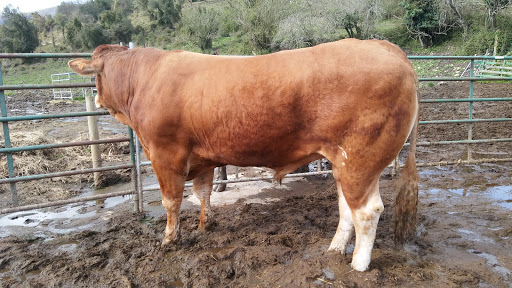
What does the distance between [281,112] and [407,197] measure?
1421mm

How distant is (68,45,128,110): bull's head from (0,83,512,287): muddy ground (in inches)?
57.2

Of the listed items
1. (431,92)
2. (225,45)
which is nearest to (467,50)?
(431,92)

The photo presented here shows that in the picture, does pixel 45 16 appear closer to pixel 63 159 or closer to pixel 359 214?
pixel 63 159

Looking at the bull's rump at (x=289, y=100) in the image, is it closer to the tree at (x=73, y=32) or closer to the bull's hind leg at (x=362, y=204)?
the bull's hind leg at (x=362, y=204)

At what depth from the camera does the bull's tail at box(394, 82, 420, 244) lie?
10.8 feet

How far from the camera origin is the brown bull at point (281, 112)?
280cm

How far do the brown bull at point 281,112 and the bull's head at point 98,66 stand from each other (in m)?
0.02

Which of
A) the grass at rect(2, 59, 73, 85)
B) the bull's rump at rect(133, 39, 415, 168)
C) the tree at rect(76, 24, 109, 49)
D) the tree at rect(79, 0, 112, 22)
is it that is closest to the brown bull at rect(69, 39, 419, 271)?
the bull's rump at rect(133, 39, 415, 168)

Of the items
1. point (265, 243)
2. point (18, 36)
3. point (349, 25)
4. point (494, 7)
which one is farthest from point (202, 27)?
point (265, 243)

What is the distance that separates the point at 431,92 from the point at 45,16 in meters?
61.2

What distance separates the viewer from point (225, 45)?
3616 cm

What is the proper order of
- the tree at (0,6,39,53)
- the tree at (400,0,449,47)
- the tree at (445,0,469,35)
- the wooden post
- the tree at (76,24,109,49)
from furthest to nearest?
the tree at (0,6,39,53)
the tree at (76,24,109,49)
the tree at (400,0,449,47)
the tree at (445,0,469,35)
the wooden post

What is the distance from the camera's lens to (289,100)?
2.90 metres

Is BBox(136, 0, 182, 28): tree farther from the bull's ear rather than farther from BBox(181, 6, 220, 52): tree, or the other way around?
the bull's ear
